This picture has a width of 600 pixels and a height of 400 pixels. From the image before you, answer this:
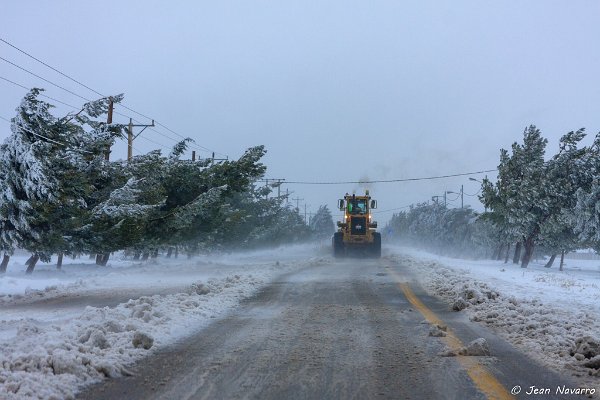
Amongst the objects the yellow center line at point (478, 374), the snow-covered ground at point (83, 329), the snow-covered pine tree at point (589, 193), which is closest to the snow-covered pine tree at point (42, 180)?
the snow-covered ground at point (83, 329)

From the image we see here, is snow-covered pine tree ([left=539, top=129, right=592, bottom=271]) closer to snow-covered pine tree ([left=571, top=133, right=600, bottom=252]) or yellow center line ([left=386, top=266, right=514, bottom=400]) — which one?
snow-covered pine tree ([left=571, top=133, right=600, bottom=252])

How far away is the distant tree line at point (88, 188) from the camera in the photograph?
1598 cm

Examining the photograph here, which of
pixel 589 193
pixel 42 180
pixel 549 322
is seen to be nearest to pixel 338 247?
pixel 589 193

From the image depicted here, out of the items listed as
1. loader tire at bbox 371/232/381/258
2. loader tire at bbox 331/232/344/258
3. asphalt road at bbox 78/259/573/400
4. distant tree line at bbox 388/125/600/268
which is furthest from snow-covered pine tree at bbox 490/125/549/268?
asphalt road at bbox 78/259/573/400

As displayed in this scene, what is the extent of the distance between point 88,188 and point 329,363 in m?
14.0

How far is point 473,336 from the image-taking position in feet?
24.9

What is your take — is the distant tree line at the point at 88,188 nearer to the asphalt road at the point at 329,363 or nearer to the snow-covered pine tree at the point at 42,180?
the snow-covered pine tree at the point at 42,180

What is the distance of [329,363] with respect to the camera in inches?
238

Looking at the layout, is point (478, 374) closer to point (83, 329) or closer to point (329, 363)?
point (329, 363)

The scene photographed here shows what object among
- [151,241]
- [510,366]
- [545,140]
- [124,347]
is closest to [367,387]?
[510,366]

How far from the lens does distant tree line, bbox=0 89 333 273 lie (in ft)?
52.4

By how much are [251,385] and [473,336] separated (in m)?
3.65

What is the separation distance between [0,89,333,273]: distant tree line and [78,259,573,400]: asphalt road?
9.21m

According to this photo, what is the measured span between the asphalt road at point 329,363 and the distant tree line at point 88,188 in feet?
30.2
